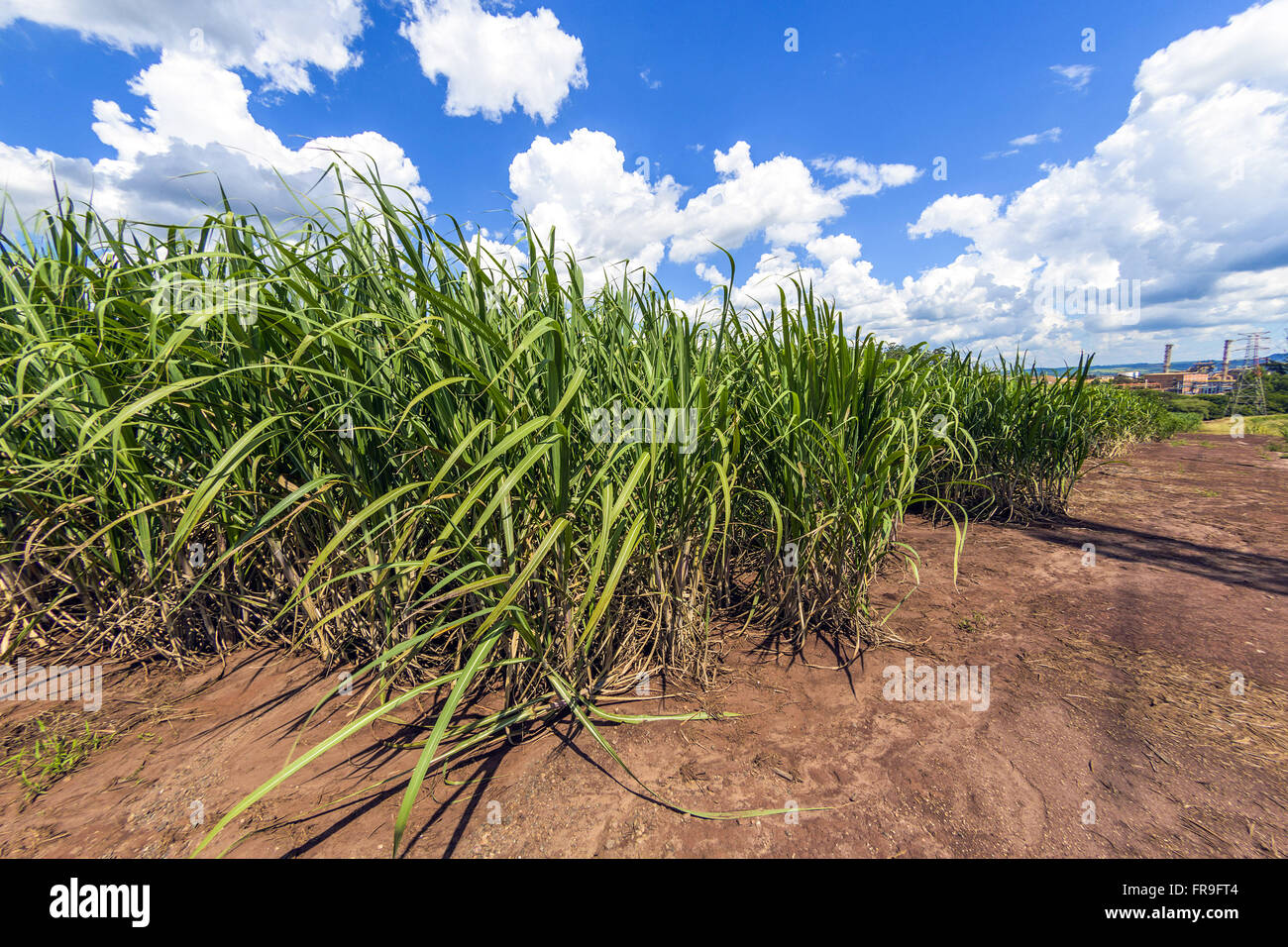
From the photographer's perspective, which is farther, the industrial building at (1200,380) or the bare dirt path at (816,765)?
the industrial building at (1200,380)

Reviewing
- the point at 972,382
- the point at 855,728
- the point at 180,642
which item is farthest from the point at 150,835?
the point at 972,382

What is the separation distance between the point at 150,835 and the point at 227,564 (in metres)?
0.99

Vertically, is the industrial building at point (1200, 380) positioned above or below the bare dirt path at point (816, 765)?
above

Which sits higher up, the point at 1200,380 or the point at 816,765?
the point at 1200,380

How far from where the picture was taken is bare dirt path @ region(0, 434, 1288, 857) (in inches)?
42.3

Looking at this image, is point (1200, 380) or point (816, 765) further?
point (1200, 380)

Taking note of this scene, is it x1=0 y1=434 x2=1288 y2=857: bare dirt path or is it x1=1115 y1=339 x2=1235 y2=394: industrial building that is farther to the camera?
x1=1115 y1=339 x2=1235 y2=394: industrial building

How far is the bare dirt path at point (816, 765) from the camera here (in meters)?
1.07

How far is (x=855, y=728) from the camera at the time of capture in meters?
1.41

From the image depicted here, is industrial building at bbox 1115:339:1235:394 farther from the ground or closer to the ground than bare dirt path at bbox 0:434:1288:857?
farther from the ground

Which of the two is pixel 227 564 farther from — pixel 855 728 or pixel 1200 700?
pixel 1200 700

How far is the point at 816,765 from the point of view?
1.28 m
